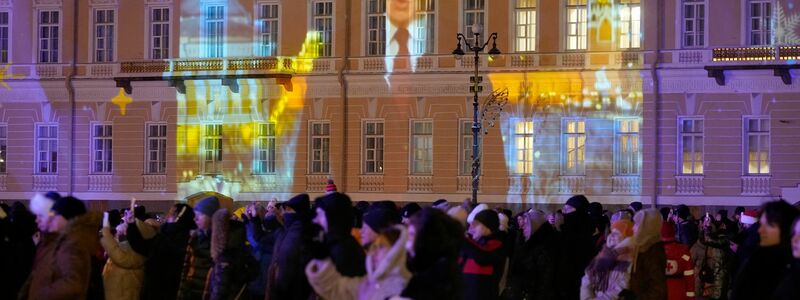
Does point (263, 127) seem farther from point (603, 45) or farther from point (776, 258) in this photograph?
point (776, 258)

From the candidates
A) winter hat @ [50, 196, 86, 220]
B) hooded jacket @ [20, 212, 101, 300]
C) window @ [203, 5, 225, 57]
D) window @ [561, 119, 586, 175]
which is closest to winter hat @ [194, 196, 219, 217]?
winter hat @ [50, 196, 86, 220]

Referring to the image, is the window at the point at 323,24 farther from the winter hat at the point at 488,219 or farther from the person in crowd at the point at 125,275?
the winter hat at the point at 488,219

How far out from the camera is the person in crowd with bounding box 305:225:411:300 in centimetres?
993

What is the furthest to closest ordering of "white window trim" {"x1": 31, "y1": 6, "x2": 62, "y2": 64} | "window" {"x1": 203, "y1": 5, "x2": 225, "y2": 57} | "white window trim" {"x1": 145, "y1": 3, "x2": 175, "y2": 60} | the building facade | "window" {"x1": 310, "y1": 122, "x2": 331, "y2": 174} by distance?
1. "white window trim" {"x1": 31, "y1": 6, "x2": 62, "y2": 64}
2. "white window trim" {"x1": 145, "y1": 3, "x2": 175, "y2": 60}
3. "window" {"x1": 203, "y1": 5, "x2": 225, "y2": 57}
4. "window" {"x1": 310, "y1": 122, "x2": 331, "y2": 174}
5. the building facade

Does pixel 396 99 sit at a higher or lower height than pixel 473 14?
lower

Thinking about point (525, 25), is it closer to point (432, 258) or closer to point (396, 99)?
point (396, 99)

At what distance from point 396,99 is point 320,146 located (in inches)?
112

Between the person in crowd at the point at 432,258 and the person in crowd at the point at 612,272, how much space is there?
4611 millimetres

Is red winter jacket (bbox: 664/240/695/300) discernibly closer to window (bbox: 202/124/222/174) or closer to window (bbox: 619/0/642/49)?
window (bbox: 619/0/642/49)

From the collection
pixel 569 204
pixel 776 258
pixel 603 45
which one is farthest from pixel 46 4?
pixel 776 258

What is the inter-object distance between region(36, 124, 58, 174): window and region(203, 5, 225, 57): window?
587 centimetres

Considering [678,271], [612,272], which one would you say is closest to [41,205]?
[612,272]

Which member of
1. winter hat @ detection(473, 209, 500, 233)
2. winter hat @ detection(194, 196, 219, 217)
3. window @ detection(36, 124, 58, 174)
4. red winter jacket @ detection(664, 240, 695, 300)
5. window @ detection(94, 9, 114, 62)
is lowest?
red winter jacket @ detection(664, 240, 695, 300)

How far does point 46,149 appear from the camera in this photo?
44.8 m
